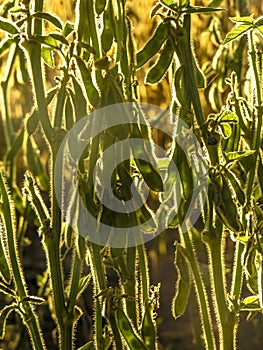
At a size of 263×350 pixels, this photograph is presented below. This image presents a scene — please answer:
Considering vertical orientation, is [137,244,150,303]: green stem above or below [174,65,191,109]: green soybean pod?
below

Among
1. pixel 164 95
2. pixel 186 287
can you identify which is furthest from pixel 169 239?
pixel 186 287

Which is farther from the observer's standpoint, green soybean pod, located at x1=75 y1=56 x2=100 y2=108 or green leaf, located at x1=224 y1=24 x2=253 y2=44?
green leaf, located at x1=224 y1=24 x2=253 y2=44

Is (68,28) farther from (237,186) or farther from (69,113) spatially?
(237,186)

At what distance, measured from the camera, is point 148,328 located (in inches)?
35.1

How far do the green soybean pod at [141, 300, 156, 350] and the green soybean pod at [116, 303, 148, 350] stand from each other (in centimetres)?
1

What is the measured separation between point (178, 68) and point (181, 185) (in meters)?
0.13

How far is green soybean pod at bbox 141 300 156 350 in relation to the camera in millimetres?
887

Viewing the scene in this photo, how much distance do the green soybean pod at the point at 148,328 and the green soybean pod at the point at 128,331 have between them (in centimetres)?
1

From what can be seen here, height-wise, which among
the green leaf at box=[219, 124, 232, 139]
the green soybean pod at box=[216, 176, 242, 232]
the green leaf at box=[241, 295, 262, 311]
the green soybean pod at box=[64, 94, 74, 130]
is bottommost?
the green leaf at box=[241, 295, 262, 311]

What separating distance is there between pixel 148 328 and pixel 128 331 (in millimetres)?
35

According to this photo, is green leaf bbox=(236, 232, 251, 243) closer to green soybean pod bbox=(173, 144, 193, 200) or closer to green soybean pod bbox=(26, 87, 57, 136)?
green soybean pod bbox=(173, 144, 193, 200)

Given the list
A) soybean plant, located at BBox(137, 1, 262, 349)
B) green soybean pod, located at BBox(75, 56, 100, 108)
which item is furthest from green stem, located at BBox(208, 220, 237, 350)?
green soybean pod, located at BBox(75, 56, 100, 108)

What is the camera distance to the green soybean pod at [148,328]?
0.89 m

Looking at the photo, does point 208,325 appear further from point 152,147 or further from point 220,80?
point 220,80
